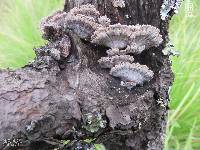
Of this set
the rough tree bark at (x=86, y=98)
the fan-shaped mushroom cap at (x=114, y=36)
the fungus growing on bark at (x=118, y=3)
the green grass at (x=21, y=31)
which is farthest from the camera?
the green grass at (x=21, y=31)

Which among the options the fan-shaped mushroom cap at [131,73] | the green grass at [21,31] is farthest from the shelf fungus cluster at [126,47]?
the green grass at [21,31]

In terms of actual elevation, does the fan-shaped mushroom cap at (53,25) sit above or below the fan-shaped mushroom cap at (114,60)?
above

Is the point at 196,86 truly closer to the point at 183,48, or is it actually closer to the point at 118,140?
the point at 183,48

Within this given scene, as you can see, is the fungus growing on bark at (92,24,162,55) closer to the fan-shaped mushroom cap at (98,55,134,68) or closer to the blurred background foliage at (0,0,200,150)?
the fan-shaped mushroom cap at (98,55,134,68)

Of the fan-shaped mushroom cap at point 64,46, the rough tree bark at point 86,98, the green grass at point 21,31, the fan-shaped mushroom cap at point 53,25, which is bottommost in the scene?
the rough tree bark at point 86,98

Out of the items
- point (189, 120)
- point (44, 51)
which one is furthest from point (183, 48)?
point (44, 51)

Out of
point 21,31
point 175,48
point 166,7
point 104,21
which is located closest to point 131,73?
point 104,21

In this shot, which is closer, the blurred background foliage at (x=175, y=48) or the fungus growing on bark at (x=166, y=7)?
the fungus growing on bark at (x=166, y=7)

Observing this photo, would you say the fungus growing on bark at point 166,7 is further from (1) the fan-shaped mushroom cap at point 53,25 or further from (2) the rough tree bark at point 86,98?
(1) the fan-shaped mushroom cap at point 53,25

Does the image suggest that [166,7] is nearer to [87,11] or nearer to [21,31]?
[87,11]
